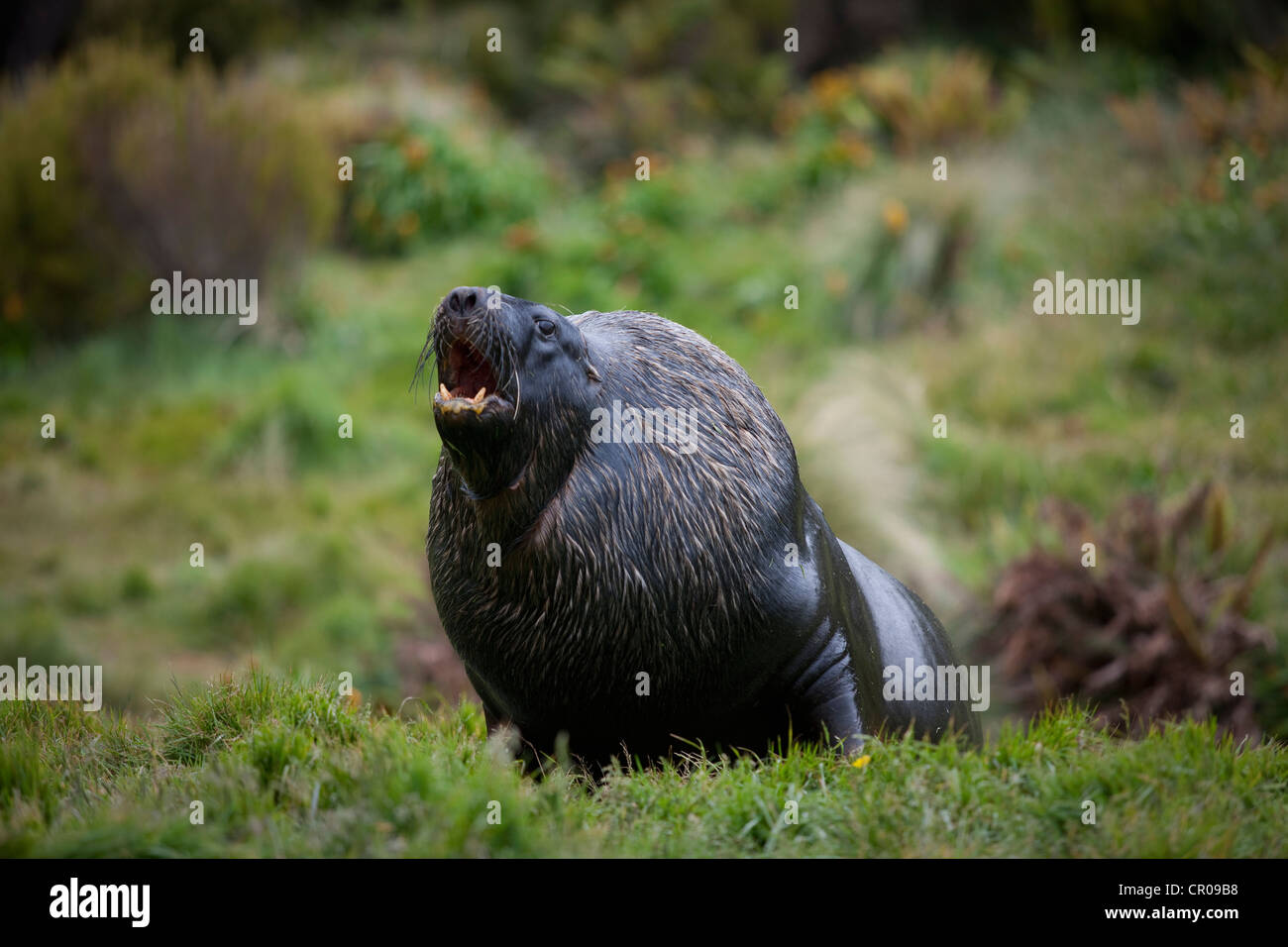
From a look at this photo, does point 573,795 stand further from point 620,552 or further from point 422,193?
point 422,193

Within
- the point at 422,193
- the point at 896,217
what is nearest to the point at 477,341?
the point at 896,217

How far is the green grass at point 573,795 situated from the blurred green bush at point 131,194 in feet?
31.8

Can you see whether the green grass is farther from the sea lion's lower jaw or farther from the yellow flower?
the yellow flower

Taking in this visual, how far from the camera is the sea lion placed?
351 centimetres

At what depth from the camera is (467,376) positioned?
3572 mm

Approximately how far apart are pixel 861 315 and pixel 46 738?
32.8 feet

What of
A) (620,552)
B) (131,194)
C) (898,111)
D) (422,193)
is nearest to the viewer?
(620,552)

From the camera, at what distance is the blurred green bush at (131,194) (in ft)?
41.2

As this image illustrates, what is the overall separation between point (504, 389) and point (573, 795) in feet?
3.76

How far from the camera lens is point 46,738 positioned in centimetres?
401

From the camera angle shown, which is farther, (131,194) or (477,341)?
(131,194)

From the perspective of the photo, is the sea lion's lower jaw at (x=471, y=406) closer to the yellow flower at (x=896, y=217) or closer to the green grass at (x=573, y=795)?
the green grass at (x=573, y=795)

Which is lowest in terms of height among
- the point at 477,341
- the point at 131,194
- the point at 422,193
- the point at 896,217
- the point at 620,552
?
the point at 620,552

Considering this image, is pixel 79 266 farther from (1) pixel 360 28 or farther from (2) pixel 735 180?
(1) pixel 360 28
